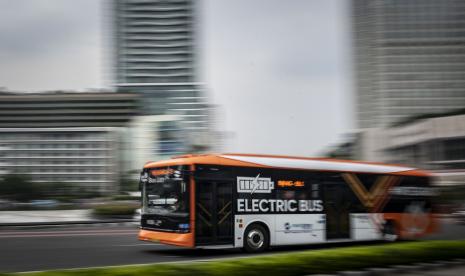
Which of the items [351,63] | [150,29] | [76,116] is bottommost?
[76,116]

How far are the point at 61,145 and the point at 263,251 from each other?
451ft

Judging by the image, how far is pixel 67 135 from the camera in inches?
5719

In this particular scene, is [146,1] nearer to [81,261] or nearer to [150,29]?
[150,29]

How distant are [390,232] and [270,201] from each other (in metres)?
4.97

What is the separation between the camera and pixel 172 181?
13758 mm

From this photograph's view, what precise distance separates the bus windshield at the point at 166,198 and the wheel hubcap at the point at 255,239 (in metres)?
2.05

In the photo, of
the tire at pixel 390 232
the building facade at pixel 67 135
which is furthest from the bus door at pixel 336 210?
the building facade at pixel 67 135

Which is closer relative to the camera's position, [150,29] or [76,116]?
[76,116]

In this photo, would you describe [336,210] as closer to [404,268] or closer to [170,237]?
[170,237]

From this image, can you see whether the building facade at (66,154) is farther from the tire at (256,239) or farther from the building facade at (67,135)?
the tire at (256,239)

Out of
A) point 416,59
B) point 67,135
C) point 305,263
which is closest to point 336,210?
point 305,263

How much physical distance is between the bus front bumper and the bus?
2 cm

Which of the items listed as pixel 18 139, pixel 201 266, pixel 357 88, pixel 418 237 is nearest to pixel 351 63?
pixel 357 88

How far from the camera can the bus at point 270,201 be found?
13.6 meters
